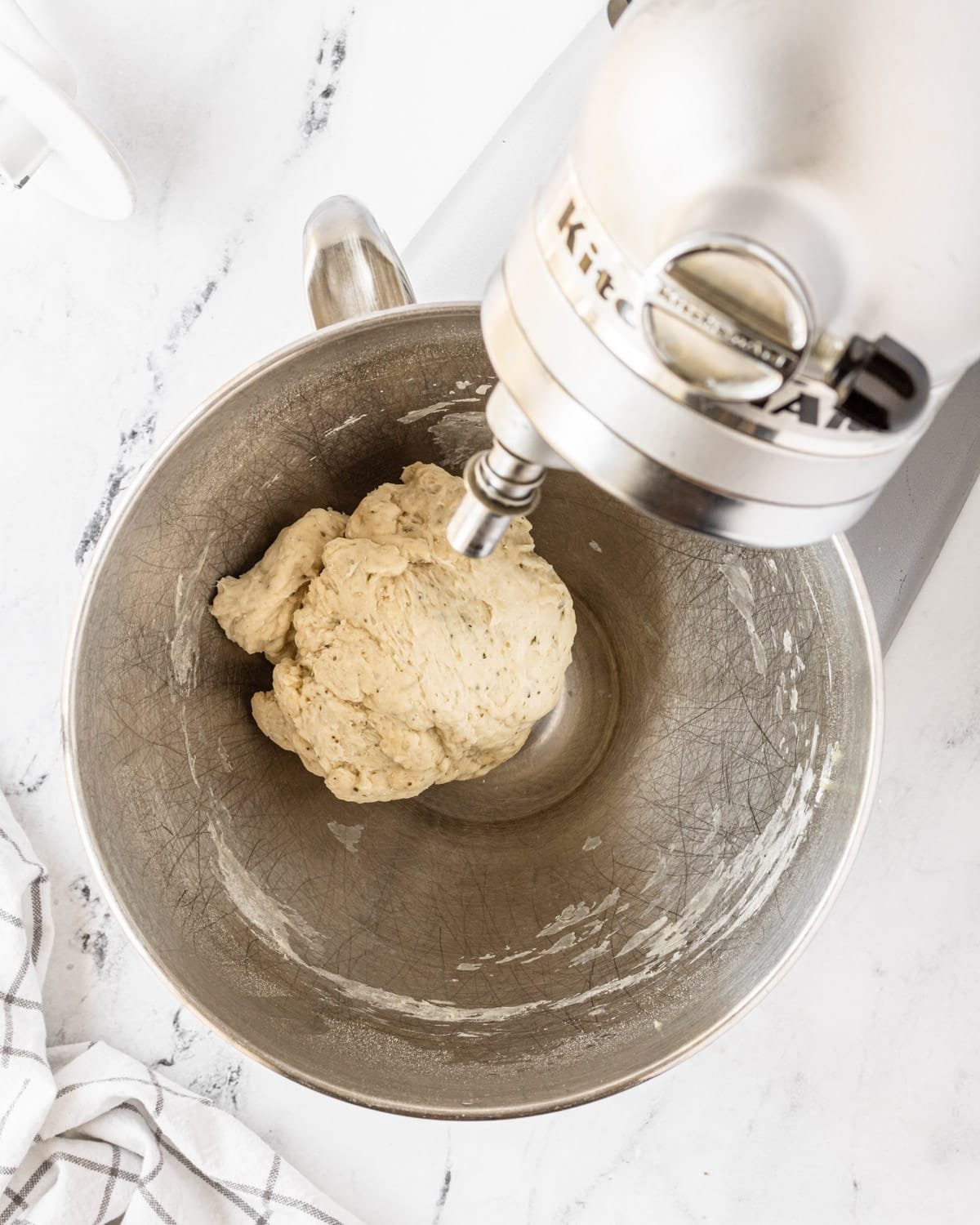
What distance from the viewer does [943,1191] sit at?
3.72ft

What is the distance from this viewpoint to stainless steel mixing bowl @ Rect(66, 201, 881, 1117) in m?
0.78

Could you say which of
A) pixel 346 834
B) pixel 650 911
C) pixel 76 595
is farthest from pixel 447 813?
pixel 76 595

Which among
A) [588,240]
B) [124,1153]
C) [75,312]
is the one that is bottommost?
[124,1153]

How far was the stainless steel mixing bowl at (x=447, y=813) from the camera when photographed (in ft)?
2.57

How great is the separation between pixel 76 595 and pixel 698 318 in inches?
35.9

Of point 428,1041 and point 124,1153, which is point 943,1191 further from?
point 124,1153

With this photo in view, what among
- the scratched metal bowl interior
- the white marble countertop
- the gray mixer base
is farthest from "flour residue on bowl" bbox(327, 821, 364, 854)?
the gray mixer base

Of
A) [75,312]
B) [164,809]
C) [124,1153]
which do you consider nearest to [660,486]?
[164,809]

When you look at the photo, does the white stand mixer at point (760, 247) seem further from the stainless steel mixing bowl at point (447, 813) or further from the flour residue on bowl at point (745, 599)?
the flour residue on bowl at point (745, 599)

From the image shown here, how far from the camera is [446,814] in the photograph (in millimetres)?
1039

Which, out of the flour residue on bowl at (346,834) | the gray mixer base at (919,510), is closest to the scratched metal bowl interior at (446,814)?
the flour residue on bowl at (346,834)

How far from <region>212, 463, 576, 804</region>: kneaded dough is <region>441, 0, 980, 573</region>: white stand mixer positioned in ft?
1.45

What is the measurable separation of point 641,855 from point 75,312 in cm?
85

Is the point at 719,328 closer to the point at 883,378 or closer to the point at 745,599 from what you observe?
the point at 883,378
